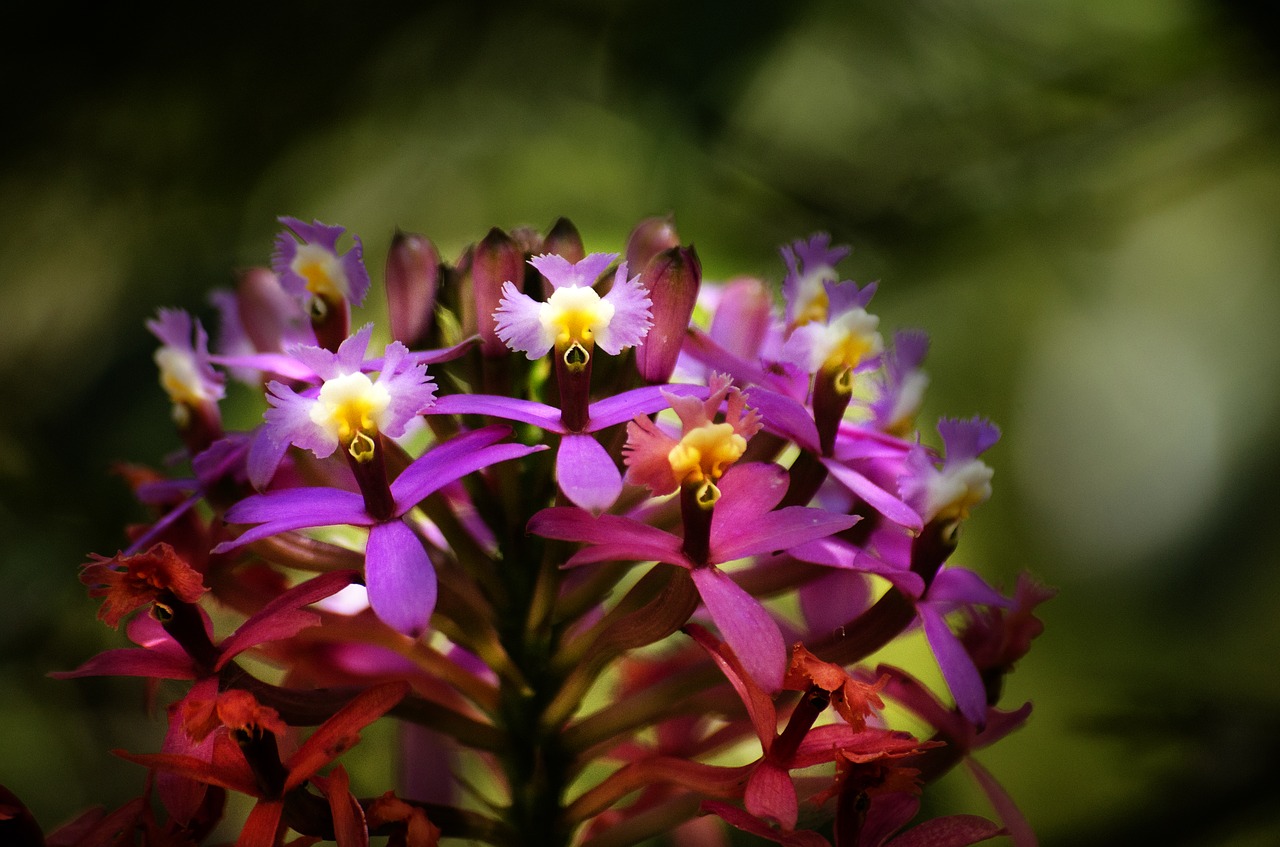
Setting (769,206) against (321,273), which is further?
(769,206)

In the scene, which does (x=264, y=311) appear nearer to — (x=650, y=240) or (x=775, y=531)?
(x=650, y=240)

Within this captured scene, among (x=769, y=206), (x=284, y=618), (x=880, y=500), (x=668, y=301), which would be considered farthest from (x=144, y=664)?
(x=769, y=206)

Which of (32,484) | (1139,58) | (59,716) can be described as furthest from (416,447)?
(1139,58)

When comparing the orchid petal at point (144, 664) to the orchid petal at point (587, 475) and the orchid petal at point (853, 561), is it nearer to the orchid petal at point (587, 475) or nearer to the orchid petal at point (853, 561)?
the orchid petal at point (587, 475)

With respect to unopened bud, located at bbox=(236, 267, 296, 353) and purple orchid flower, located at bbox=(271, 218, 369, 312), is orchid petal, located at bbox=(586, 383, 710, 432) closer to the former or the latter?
purple orchid flower, located at bbox=(271, 218, 369, 312)

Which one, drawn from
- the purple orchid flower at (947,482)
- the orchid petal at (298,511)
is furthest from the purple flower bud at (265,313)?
the purple orchid flower at (947,482)

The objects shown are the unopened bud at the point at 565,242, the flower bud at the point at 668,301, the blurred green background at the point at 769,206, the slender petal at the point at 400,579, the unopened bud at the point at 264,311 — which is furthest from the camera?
the blurred green background at the point at 769,206

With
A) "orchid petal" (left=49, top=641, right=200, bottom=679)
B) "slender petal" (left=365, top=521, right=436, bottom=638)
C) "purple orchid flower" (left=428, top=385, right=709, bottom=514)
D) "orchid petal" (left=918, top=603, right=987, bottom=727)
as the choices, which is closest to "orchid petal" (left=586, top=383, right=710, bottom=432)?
"purple orchid flower" (left=428, top=385, right=709, bottom=514)
